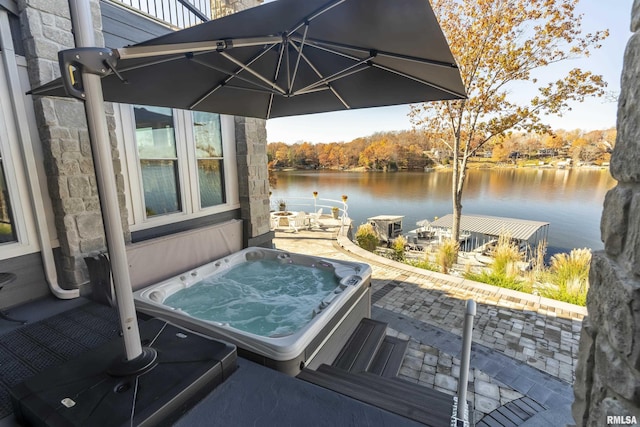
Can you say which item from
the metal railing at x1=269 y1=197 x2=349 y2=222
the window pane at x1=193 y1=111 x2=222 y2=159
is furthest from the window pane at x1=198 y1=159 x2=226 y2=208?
the metal railing at x1=269 y1=197 x2=349 y2=222

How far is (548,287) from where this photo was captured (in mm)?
A: 4625

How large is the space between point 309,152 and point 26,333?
26.4 m

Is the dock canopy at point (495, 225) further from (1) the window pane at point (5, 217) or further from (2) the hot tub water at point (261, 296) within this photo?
(1) the window pane at point (5, 217)

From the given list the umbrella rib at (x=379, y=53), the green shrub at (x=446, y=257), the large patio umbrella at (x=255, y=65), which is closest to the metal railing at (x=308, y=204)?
the green shrub at (x=446, y=257)

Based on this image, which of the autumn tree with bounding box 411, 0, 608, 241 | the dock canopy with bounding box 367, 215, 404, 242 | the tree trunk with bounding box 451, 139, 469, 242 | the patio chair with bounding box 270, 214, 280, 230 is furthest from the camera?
the dock canopy with bounding box 367, 215, 404, 242

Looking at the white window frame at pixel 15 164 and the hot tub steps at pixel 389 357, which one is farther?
the hot tub steps at pixel 389 357

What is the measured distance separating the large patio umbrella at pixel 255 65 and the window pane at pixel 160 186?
1131 mm

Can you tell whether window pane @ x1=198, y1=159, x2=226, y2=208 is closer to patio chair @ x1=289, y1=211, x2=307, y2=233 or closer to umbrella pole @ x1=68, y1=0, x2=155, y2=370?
umbrella pole @ x1=68, y1=0, x2=155, y2=370

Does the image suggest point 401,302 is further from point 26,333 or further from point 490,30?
point 490,30

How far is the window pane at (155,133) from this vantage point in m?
3.55

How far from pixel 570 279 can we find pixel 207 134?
6.00 meters

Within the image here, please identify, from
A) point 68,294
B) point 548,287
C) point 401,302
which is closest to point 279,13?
point 68,294

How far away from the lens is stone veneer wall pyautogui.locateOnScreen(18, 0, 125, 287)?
2496mm

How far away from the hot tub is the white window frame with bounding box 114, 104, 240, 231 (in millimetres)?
796
